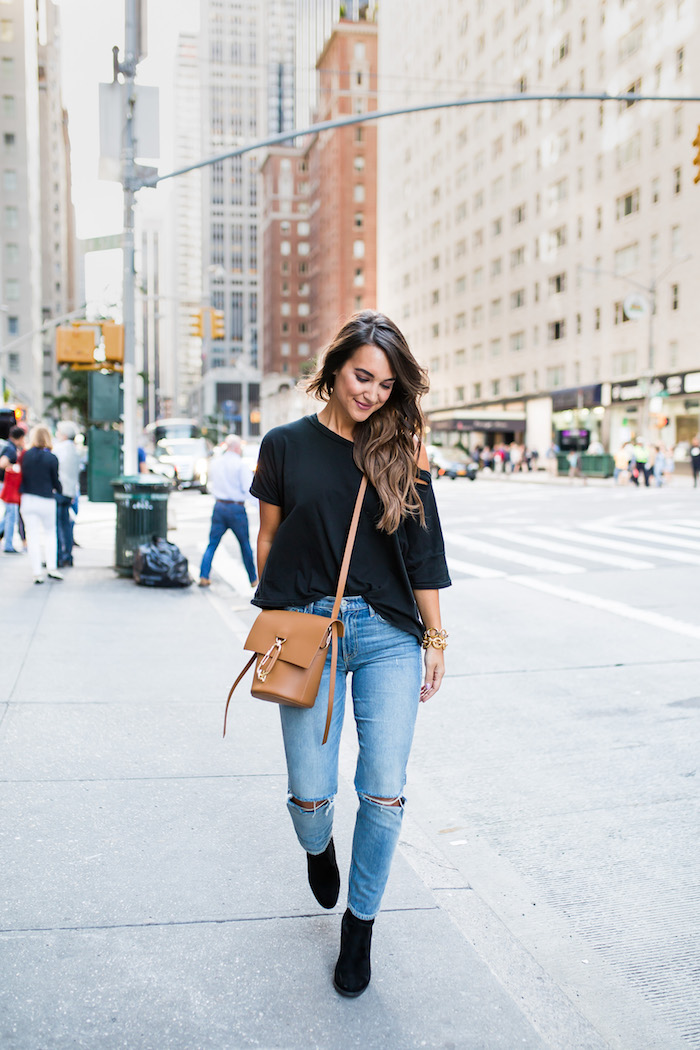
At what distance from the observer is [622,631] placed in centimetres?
843

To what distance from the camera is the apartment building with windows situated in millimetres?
45688

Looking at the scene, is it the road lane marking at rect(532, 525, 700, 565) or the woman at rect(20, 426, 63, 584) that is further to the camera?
the road lane marking at rect(532, 525, 700, 565)

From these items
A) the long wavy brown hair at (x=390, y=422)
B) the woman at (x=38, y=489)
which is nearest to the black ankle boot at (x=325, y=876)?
the long wavy brown hair at (x=390, y=422)

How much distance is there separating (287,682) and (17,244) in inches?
3591

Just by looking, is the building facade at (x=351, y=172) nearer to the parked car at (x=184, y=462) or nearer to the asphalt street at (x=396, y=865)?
the parked car at (x=184, y=462)

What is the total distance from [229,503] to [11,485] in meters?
3.88

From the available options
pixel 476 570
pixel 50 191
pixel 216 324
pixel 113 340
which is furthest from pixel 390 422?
pixel 50 191

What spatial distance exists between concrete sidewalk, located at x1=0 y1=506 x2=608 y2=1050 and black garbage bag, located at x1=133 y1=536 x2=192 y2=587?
509 cm

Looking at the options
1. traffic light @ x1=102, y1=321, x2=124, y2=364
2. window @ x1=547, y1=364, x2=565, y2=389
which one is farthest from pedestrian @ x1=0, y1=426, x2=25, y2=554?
window @ x1=547, y1=364, x2=565, y2=389

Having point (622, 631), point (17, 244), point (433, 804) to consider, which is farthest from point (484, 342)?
point (433, 804)

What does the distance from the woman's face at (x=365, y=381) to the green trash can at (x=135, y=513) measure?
29.5ft

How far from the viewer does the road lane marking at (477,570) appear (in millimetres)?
12086

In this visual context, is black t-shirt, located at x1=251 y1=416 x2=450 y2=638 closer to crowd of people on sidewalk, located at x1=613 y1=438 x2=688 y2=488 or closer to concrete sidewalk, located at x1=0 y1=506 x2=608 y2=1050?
concrete sidewalk, located at x1=0 y1=506 x2=608 y2=1050

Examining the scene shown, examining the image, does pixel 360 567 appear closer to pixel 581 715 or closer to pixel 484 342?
pixel 581 715
